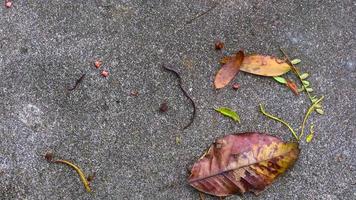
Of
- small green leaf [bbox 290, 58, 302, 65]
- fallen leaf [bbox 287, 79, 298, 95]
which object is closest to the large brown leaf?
fallen leaf [bbox 287, 79, 298, 95]

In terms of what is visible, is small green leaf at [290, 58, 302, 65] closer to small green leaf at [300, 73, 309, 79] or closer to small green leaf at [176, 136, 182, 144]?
small green leaf at [300, 73, 309, 79]

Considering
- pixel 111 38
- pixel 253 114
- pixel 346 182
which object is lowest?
pixel 346 182

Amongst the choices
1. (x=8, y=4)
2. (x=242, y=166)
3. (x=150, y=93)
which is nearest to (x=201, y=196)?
(x=242, y=166)

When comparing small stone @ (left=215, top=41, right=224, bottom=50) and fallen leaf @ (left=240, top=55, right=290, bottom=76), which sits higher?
Answer: small stone @ (left=215, top=41, right=224, bottom=50)

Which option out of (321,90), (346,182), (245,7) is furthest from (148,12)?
(346,182)

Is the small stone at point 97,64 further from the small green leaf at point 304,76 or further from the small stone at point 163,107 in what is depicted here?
the small green leaf at point 304,76

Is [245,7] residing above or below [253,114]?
above

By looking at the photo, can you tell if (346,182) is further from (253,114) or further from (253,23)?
(253,23)

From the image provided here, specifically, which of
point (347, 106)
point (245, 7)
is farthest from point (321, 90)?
point (245, 7)
